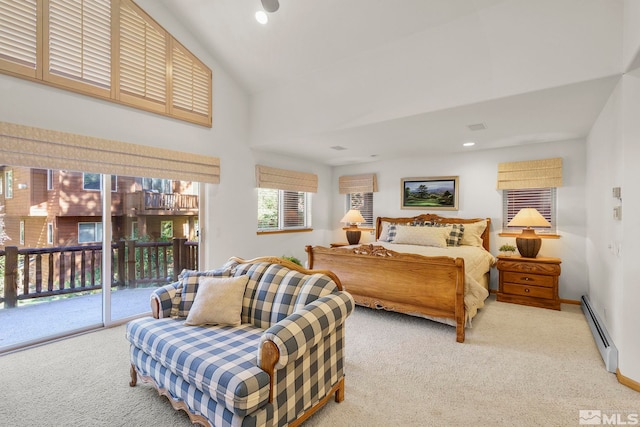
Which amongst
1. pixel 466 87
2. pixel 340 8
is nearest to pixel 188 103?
pixel 340 8

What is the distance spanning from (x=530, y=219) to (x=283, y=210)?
3861 millimetres

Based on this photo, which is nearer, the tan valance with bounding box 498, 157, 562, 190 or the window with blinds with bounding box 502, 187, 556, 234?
the tan valance with bounding box 498, 157, 562, 190

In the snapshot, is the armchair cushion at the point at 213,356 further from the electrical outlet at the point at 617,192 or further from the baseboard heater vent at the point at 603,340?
the electrical outlet at the point at 617,192

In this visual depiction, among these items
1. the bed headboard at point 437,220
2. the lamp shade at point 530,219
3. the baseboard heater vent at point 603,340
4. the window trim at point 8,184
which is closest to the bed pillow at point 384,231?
the bed headboard at point 437,220

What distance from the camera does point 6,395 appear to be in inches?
86.7

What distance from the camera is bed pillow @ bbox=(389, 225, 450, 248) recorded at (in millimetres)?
4641

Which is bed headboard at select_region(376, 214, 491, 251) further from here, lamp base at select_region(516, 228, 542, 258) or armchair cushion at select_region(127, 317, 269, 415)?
armchair cushion at select_region(127, 317, 269, 415)

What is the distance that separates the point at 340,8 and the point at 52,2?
2.73 meters

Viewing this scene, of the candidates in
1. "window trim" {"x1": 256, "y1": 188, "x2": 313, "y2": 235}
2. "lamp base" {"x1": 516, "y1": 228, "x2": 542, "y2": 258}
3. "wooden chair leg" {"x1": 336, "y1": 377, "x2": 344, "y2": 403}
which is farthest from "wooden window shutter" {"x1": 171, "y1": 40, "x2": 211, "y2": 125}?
"lamp base" {"x1": 516, "y1": 228, "x2": 542, "y2": 258}

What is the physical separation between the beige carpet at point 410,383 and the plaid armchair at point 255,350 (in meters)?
0.23

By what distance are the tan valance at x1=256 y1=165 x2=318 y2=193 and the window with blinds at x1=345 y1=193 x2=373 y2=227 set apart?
850 mm

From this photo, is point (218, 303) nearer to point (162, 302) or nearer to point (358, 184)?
point (162, 302)

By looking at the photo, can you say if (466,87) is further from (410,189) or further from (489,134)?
(410,189)

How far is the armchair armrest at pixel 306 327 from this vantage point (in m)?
1.56
